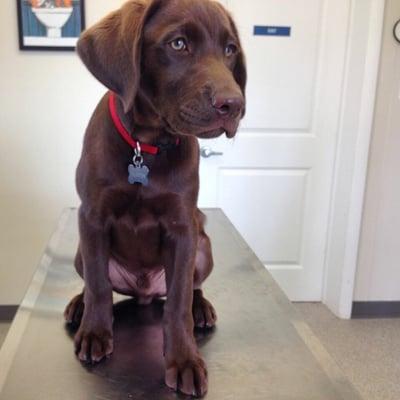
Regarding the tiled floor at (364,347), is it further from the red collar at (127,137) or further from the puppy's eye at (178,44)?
the puppy's eye at (178,44)

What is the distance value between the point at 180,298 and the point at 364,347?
1778 millimetres

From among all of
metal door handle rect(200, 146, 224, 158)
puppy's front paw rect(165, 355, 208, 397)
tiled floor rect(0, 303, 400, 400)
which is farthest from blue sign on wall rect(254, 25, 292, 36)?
puppy's front paw rect(165, 355, 208, 397)

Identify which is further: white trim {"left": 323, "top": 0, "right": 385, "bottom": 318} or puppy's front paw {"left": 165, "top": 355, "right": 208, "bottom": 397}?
white trim {"left": 323, "top": 0, "right": 385, "bottom": 318}

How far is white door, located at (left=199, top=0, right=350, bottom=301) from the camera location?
2.45 m

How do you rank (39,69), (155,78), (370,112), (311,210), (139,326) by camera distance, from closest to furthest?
1. (155,78)
2. (139,326)
3. (39,69)
4. (370,112)
5. (311,210)

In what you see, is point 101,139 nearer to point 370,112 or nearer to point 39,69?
point 39,69

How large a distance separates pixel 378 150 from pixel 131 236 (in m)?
1.88

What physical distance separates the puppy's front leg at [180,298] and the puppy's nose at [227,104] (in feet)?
0.73

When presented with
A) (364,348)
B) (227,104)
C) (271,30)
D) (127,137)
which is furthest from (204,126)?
(364,348)

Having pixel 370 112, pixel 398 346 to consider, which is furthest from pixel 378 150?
pixel 398 346

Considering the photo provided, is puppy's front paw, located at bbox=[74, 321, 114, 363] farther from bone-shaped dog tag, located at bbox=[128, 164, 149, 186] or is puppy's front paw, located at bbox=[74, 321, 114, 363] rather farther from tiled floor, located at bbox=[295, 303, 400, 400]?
tiled floor, located at bbox=[295, 303, 400, 400]

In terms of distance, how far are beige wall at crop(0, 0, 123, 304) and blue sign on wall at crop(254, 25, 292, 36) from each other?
2.11ft

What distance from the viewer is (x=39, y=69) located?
7.48ft

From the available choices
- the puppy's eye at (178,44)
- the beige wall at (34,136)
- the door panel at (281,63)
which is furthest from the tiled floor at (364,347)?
the puppy's eye at (178,44)
